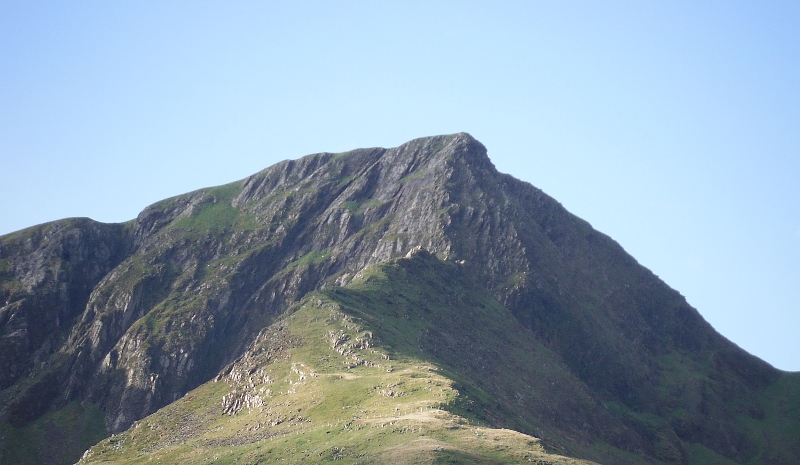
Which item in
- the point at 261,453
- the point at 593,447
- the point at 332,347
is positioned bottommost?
the point at 593,447

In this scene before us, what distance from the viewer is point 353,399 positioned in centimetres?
12925

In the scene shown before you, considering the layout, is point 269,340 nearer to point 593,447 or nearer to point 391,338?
point 391,338

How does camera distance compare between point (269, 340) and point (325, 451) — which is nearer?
point (325, 451)

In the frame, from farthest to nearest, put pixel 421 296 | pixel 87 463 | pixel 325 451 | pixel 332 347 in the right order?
1. pixel 421 296
2. pixel 332 347
3. pixel 87 463
4. pixel 325 451

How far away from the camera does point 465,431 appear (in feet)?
340

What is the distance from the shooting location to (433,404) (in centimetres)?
11912

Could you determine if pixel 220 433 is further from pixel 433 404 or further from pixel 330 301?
pixel 330 301

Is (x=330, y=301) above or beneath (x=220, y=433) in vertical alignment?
above

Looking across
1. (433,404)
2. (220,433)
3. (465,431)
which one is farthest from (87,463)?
(465,431)

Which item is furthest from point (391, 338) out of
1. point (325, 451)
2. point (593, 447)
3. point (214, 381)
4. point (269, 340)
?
point (325, 451)

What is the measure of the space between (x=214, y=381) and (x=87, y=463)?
3526 centimetres

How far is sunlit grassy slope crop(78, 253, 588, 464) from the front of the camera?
100312 mm

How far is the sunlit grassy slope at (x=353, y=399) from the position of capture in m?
100

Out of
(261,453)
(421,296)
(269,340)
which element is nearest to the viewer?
(261,453)
